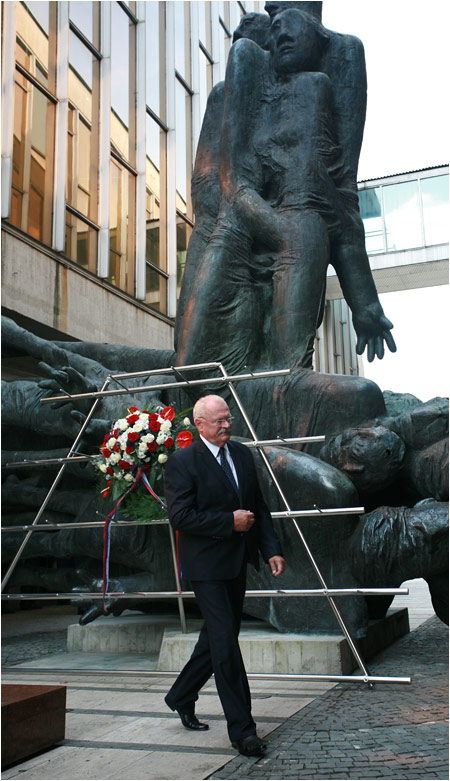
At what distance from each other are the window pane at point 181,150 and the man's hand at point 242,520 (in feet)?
56.8

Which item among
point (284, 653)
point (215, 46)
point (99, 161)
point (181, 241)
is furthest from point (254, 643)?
point (215, 46)

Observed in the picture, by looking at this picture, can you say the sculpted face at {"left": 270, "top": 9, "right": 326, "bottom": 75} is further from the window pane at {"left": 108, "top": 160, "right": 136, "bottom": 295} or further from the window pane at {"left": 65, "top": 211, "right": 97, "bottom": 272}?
the window pane at {"left": 108, "top": 160, "right": 136, "bottom": 295}

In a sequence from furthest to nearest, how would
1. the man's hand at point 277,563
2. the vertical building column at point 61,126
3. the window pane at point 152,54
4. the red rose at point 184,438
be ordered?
the window pane at point 152,54, the vertical building column at point 61,126, the red rose at point 184,438, the man's hand at point 277,563

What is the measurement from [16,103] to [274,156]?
723cm

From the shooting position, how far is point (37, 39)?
13.7 meters

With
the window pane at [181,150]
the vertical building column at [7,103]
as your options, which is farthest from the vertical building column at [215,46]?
the vertical building column at [7,103]

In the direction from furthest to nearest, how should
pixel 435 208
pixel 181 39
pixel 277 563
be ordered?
pixel 435 208 < pixel 181 39 < pixel 277 563

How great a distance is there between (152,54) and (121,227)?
16.4 feet

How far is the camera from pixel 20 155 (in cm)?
1315

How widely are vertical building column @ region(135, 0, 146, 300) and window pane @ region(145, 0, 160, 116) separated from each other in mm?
413

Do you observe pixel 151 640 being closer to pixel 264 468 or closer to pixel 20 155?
pixel 264 468

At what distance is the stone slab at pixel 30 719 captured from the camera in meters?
→ 3.28

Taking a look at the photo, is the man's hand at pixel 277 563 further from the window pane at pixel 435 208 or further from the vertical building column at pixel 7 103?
the window pane at pixel 435 208

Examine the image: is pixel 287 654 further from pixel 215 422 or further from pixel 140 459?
pixel 215 422
